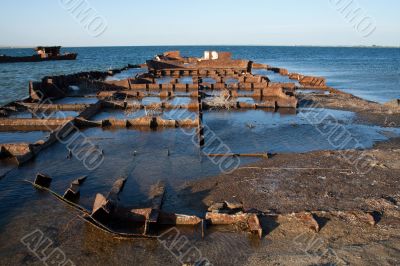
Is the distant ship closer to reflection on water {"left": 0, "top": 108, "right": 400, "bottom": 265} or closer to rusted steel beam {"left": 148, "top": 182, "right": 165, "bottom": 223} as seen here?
reflection on water {"left": 0, "top": 108, "right": 400, "bottom": 265}

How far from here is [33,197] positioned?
26.1ft

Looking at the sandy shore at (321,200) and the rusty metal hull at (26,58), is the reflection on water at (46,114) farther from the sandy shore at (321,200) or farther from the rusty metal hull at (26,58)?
the rusty metal hull at (26,58)

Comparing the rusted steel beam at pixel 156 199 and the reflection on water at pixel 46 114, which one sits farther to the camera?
the reflection on water at pixel 46 114

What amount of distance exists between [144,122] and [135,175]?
5.42m

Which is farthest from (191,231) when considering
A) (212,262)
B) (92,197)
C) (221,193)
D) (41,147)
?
(41,147)

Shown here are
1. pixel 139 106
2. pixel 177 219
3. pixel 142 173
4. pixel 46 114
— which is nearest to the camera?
pixel 177 219

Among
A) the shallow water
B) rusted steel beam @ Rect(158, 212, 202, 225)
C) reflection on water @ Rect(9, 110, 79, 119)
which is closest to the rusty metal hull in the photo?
reflection on water @ Rect(9, 110, 79, 119)

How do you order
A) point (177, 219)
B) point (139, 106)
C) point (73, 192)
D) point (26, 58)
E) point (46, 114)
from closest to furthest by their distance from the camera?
point (177, 219) → point (73, 192) → point (46, 114) → point (139, 106) → point (26, 58)

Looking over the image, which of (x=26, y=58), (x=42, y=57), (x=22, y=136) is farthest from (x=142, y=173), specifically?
(x=42, y=57)

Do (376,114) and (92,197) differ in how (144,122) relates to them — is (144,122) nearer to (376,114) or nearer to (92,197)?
(92,197)

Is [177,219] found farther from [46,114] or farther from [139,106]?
[46,114]

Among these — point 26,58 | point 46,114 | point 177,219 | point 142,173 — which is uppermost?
point 177,219

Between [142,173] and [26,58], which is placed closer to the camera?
[142,173]

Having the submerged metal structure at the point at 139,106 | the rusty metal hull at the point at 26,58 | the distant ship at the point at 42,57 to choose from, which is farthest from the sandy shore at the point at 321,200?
the distant ship at the point at 42,57
